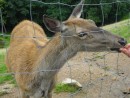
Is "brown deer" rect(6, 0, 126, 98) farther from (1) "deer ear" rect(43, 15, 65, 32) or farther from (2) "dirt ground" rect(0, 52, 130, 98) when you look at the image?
(2) "dirt ground" rect(0, 52, 130, 98)

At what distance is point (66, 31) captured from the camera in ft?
18.2

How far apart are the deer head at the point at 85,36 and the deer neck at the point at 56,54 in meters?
0.07

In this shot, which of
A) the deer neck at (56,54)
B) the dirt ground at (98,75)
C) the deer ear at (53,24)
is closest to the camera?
the deer ear at (53,24)

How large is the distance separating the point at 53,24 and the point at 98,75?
3099 mm

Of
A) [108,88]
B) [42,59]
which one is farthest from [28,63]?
[108,88]

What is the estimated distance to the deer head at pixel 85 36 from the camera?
532 centimetres

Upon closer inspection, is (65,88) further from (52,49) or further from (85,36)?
(85,36)

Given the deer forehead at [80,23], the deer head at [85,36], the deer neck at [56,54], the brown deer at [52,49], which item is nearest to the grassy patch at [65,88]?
the brown deer at [52,49]

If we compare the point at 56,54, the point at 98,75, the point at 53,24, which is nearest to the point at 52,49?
the point at 56,54

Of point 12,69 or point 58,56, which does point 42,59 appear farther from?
point 12,69

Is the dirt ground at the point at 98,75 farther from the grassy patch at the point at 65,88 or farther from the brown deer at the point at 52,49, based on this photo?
the brown deer at the point at 52,49

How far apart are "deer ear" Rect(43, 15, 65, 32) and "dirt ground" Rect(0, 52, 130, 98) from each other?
2.06 m

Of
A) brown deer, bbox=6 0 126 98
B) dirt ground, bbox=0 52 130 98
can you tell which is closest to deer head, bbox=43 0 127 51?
brown deer, bbox=6 0 126 98

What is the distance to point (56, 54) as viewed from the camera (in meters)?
5.70
